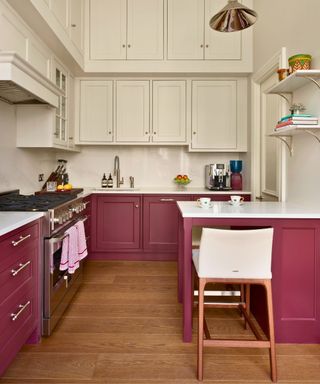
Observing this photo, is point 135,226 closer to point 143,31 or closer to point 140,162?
point 140,162

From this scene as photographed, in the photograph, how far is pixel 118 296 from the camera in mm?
3002

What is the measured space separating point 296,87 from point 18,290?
2.46 meters

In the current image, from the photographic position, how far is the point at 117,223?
13.5ft

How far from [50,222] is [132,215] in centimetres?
191

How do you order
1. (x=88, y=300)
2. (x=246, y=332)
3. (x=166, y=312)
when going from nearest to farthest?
(x=246, y=332)
(x=166, y=312)
(x=88, y=300)

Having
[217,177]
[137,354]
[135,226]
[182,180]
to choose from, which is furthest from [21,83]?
[217,177]

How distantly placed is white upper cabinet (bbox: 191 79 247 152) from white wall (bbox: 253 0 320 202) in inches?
34.9

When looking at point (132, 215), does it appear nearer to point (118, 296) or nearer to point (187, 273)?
point (118, 296)

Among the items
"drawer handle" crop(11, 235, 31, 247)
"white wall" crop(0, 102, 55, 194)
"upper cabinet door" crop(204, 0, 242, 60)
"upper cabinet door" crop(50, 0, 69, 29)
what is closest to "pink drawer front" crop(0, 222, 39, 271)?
"drawer handle" crop(11, 235, 31, 247)

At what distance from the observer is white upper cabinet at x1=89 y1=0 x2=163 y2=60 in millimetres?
4156

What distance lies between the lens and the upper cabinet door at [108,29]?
13.6 feet

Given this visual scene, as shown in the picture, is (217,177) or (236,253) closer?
(236,253)

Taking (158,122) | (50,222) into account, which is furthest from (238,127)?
(50,222)

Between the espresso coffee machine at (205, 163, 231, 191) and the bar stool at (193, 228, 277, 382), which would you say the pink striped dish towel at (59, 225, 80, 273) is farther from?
the espresso coffee machine at (205, 163, 231, 191)
